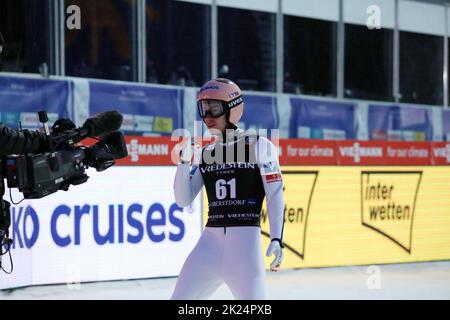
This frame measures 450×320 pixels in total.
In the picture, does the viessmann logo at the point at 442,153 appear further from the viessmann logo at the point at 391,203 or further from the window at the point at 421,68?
the window at the point at 421,68

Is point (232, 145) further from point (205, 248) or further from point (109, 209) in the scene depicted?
point (109, 209)

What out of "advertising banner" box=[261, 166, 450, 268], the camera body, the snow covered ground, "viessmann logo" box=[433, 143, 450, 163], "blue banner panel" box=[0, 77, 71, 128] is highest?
"blue banner panel" box=[0, 77, 71, 128]

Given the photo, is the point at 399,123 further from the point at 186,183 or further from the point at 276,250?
the point at 276,250

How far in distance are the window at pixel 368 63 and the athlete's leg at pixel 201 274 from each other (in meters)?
14.9

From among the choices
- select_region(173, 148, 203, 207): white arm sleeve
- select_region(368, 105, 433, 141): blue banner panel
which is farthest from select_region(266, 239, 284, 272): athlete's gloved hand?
select_region(368, 105, 433, 141): blue banner panel

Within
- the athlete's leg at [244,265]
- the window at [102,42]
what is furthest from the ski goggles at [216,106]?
the window at [102,42]

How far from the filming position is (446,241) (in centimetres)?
1296

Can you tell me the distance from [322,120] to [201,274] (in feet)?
44.1

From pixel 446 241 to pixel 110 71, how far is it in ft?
21.6

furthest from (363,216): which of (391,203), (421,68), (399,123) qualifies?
(421,68)

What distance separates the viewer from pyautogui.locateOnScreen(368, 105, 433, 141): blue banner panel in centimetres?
2003

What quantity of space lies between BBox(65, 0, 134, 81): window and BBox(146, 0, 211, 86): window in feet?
1.64

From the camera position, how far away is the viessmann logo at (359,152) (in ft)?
41.4

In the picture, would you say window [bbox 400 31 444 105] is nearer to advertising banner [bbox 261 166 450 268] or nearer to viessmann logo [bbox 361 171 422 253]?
advertising banner [bbox 261 166 450 268]
